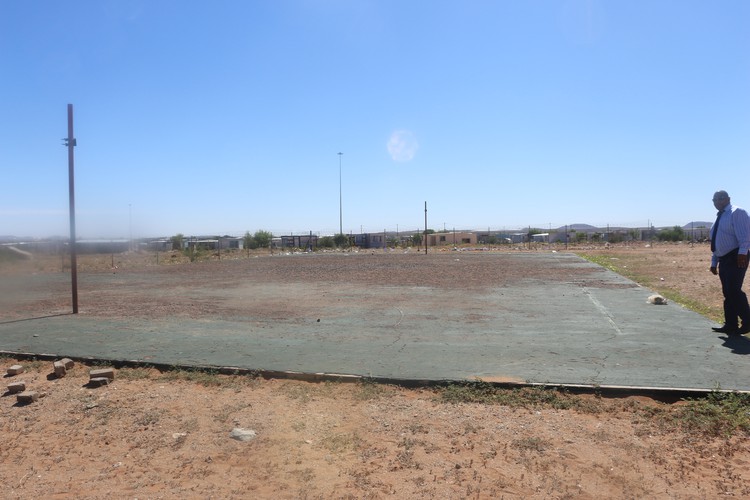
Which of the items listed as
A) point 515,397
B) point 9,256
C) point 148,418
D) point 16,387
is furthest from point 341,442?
point 9,256

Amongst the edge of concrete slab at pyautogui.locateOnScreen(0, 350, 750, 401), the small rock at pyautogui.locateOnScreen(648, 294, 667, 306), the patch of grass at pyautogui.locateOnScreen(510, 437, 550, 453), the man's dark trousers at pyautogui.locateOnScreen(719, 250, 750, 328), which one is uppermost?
the man's dark trousers at pyautogui.locateOnScreen(719, 250, 750, 328)

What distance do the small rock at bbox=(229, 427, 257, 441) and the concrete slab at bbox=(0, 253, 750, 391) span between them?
5.08 feet

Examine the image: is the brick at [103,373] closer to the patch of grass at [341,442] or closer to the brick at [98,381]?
the brick at [98,381]

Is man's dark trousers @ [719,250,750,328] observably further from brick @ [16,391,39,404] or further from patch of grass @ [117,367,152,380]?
brick @ [16,391,39,404]

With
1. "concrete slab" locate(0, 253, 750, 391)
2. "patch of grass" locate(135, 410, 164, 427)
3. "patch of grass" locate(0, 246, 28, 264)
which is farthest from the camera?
"patch of grass" locate(0, 246, 28, 264)

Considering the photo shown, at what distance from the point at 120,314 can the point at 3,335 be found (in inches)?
91.7

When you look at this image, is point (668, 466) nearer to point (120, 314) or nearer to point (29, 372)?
point (29, 372)

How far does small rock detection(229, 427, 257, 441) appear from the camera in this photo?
4332mm

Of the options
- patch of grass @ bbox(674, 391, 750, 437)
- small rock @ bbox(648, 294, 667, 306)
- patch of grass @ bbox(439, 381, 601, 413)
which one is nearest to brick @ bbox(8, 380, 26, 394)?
patch of grass @ bbox(439, 381, 601, 413)

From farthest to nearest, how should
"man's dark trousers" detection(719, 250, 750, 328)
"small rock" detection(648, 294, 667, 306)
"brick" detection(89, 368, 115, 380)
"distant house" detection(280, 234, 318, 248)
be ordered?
"distant house" detection(280, 234, 318, 248) < "small rock" detection(648, 294, 667, 306) < "man's dark trousers" detection(719, 250, 750, 328) < "brick" detection(89, 368, 115, 380)

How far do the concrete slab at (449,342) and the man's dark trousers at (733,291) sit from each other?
1.08ft

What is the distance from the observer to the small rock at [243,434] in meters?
4.33

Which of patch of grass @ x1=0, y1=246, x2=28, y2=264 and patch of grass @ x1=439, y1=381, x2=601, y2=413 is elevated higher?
patch of grass @ x1=0, y1=246, x2=28, y2=264

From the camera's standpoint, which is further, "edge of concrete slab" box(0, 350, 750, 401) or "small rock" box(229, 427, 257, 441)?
"edge of concrete slab" box(0, 350, 750, 401)
